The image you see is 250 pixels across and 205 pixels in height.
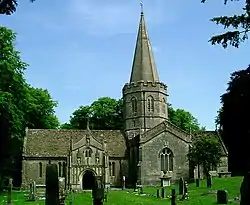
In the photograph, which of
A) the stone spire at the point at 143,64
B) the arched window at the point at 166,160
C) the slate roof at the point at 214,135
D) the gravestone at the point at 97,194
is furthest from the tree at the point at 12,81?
the gravestone at the point at 97,194

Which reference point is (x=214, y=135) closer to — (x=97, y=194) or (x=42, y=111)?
(x=42, y=111)

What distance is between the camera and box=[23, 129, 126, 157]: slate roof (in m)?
61.0

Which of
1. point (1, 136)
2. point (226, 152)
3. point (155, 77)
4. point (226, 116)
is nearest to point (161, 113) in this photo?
point (155, 77)

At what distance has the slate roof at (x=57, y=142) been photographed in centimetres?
6100

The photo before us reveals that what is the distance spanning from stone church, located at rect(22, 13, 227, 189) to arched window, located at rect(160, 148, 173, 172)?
0.11m

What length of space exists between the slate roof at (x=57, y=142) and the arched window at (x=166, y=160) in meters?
6.03

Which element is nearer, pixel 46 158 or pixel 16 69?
pixel 16 69

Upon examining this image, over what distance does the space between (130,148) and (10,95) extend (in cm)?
2588

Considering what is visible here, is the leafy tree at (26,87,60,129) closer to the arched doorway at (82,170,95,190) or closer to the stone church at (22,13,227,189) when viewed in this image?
the stone church at (22,13,227,189)

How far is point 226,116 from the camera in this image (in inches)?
1601

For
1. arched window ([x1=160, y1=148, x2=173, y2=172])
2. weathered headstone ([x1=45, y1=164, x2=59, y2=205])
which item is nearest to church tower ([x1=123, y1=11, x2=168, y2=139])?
arched window ([x1=160, y1=148, x2=173, y2=172])

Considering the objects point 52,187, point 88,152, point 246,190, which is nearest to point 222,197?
point 246,190

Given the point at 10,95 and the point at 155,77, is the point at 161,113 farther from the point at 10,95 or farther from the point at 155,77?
the point at 10,95

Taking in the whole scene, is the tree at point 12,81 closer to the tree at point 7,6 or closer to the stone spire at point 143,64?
the stone spire at point 143,64
